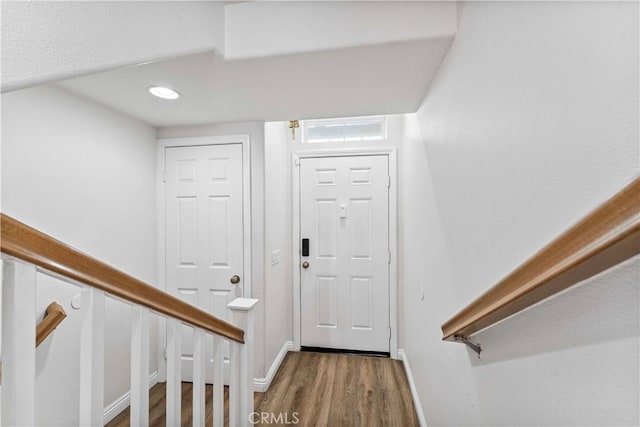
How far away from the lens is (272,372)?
251 centimetres

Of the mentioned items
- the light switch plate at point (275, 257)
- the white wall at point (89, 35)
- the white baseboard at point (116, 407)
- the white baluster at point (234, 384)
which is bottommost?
the white baseboard at point (116, 407)

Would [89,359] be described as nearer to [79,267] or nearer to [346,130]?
[79,267]

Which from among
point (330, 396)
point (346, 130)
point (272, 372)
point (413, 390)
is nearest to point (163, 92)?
point (346, 130)

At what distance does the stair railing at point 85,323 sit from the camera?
55 centimetres

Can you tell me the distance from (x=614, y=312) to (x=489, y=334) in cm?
51

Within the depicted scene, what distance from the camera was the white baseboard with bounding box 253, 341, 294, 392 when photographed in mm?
2348

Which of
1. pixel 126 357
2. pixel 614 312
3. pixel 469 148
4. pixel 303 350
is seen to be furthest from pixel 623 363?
pixel 303 350

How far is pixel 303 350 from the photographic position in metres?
3.04

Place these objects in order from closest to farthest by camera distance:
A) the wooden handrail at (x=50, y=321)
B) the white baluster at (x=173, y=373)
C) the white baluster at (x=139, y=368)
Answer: the white baluster at (x=139, y=368), the white baluster at (x=173, y=373), the wooden handrail at (x=50, y=321)

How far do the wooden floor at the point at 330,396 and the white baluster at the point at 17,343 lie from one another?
179 cm

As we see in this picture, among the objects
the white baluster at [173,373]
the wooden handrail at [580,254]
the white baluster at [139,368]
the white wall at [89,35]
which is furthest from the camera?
the white baluster at [173,373]

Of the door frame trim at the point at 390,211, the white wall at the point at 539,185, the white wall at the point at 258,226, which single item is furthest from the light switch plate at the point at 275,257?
the white wall at the point at 539,185

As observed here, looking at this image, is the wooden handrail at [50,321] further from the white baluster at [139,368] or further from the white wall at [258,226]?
the white wall at [258,226]

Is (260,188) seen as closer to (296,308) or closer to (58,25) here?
(296,308)
